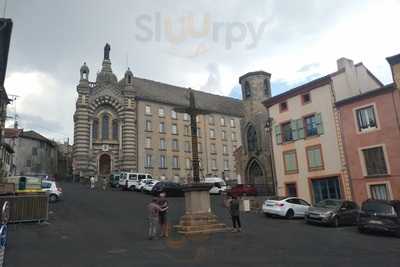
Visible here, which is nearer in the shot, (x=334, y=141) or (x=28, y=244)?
(x=28, y=244)

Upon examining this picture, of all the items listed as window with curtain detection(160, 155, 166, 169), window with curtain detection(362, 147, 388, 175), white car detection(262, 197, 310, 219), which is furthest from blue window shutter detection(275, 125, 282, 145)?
window with curtain detection(160, 155, 166, 169)

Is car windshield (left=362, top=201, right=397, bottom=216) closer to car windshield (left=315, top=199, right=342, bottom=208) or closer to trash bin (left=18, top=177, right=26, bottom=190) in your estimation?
car windshield (left=315, top=199, right=342, bottom=208)

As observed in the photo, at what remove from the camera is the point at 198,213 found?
14.7 metres

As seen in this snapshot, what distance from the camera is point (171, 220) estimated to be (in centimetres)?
1825

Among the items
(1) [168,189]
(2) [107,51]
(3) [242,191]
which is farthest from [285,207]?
(2) [107,51]

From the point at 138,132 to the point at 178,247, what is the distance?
3939cm

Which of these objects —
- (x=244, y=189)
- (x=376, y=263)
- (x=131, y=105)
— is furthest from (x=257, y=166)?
(x=376, y=263)

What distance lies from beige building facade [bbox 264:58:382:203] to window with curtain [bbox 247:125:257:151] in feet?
17.9

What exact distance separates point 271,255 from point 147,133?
4204 cm

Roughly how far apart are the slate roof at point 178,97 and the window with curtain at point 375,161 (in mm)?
34454

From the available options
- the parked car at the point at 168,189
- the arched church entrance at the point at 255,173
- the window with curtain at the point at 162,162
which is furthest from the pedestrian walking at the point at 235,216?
A: the window with curtain at the point at 162,162

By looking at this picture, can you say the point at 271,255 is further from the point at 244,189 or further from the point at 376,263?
the point at 244,189

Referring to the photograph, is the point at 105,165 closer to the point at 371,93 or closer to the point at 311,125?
the point at 311,125

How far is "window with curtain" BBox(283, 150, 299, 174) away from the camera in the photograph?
91.9ft
